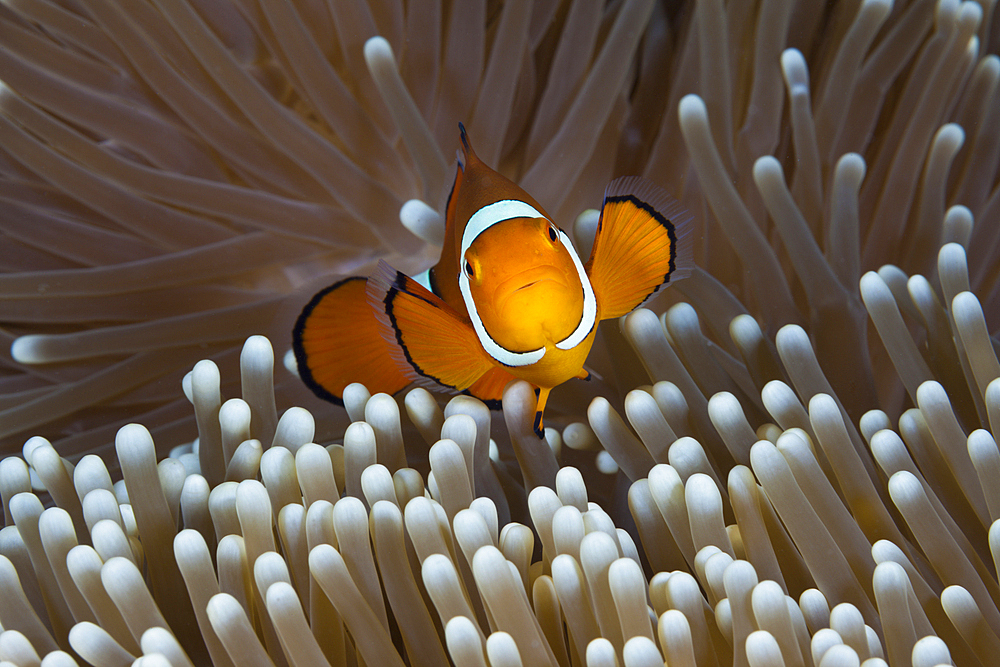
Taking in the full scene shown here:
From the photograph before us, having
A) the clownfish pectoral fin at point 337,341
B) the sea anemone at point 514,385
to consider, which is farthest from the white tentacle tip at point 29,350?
the clownfish pectoral fin at point 337,341

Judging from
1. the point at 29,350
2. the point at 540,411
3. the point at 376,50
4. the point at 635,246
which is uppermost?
the point at 376,50

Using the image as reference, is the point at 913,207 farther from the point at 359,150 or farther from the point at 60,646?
the point at 60,646

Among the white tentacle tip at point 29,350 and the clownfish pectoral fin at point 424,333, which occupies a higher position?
the white tentacle tip at point 29,350

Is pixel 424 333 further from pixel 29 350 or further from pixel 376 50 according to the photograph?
pixel 29 350

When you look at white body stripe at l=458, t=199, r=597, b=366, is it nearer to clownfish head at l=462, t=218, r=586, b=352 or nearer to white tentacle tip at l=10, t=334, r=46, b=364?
clownfish head at l=462, t=218, r=586, b=352

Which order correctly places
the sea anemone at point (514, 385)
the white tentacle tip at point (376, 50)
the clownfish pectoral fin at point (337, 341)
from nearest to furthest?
the sea anemone at point (514, 385)
the clownfish pectoral fin at point (337, 341)
the white tentacle tip at point (376, 50)

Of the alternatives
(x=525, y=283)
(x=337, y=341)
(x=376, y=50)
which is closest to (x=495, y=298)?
(x=525, y=283)

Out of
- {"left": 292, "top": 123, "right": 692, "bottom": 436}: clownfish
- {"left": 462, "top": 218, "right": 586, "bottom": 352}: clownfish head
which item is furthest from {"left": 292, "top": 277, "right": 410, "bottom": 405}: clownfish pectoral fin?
{"left": 462, "top": 218, "right": 586, "bottom": 352}: clownfish head

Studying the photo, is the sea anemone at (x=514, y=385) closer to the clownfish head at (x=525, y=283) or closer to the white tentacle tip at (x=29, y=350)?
the white tentacle tip at (x=29, y=350)
